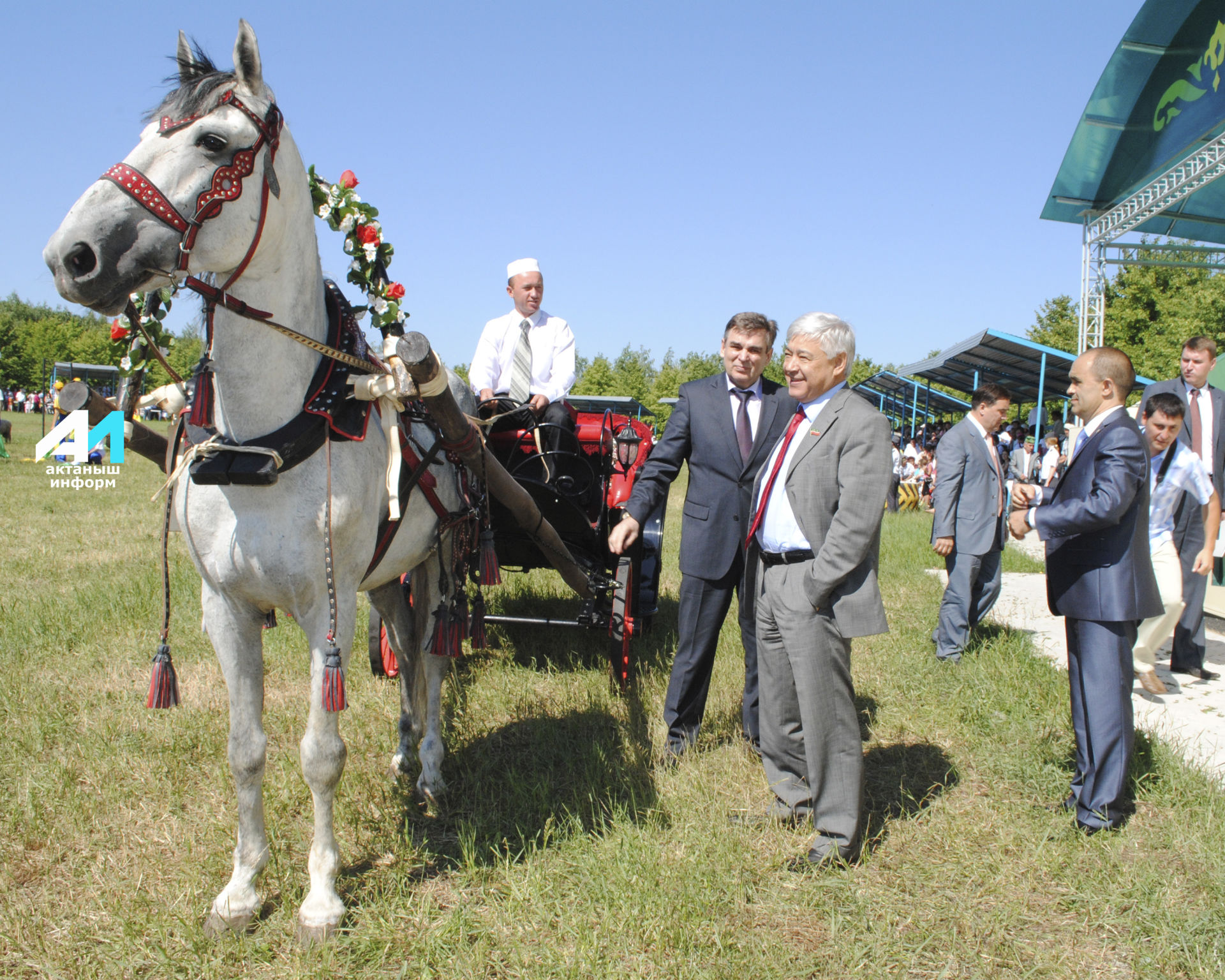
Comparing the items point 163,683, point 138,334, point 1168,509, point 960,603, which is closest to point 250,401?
point 138,334

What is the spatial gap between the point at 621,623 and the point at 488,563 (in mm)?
1023

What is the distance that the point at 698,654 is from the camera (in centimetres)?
436

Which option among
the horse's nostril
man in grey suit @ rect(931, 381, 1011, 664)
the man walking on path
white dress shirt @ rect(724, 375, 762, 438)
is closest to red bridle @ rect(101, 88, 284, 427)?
the horse's nostril

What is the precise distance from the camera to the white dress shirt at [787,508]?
3.35 metres

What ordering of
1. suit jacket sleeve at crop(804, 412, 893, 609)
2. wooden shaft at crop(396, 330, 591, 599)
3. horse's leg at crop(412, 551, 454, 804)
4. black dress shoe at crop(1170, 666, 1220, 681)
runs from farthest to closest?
black dress shoe at crop(1170, 666, 1220, 681), horse's leg at crop(412, 551, 454, 804), suit jacket sleeve at crop(804, 412, 893, 609), wooden shaft at crop(396, 330, 591, 599)

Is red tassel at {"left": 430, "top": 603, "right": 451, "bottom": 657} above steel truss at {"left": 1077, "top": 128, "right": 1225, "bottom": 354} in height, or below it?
below

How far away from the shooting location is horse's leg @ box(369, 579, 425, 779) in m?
4.29

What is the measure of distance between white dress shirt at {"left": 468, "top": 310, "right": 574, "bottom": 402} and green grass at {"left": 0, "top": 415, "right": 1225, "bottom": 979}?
77.2 inches

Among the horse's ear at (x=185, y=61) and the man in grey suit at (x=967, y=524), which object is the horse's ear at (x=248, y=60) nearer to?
the horse's ear at (x=185, y=61)

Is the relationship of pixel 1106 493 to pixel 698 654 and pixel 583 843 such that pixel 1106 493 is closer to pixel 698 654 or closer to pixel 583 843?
pixel 698 654

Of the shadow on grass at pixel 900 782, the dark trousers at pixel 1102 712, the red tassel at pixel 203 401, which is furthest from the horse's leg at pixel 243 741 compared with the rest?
the dark trousers at pixel 1102 712

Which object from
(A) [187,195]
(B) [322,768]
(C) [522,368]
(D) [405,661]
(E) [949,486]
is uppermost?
(A) [187,195]

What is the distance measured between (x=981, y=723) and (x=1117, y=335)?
30231mm

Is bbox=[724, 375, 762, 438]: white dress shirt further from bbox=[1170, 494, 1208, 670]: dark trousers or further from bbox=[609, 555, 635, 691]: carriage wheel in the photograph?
bbox=[1170, 494, 1208, 670]: dark trousers
